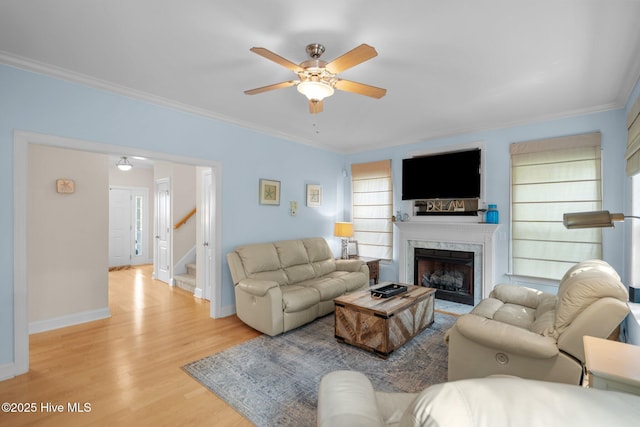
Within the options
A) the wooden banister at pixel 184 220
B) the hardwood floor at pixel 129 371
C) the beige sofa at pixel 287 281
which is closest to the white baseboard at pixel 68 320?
the hardwood floor at pixel 129 371

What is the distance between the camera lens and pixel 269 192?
461cm

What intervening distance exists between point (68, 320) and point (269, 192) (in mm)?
3005

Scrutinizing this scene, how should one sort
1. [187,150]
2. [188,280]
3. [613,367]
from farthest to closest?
[188,280] < [187,150] < [613,367]

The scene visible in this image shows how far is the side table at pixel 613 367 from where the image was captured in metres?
1.21

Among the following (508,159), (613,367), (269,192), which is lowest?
(613,367)

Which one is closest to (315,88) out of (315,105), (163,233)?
(315,105)

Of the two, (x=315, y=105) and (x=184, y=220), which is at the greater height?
(x=315, y=105)

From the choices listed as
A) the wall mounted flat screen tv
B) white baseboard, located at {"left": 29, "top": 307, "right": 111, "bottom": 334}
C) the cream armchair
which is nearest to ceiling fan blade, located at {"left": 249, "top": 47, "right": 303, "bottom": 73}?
the cream armchair

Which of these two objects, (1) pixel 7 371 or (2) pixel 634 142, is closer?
(1) pixel 7 371

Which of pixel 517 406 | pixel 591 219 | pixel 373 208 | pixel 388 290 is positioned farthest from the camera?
pixel 373 208

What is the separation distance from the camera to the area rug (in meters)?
2.16

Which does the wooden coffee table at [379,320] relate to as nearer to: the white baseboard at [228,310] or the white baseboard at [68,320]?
the white baseboard at [228,310]

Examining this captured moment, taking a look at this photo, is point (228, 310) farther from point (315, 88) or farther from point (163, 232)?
point (315, 88)

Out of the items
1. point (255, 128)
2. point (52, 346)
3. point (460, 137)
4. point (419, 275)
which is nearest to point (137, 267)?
point (52, 346)
